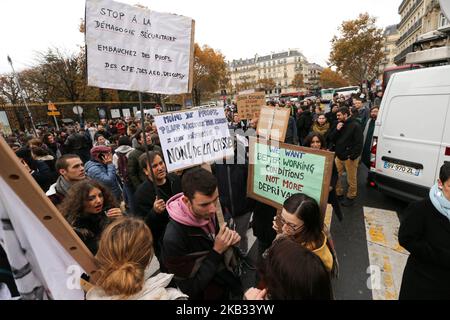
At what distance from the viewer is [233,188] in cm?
306

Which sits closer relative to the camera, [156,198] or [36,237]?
[36,237]

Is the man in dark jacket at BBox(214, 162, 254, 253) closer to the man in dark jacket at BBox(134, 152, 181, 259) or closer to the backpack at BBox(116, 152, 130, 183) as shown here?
the man in dark jacket at BBox(134, 152, 181, 259)

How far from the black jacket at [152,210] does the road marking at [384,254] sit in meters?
2.43

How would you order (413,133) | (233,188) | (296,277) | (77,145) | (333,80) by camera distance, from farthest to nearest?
(333,80) < (77,145) < (413,133) < (233,188) < (296,277)

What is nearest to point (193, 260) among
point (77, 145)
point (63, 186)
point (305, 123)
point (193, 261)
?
point (193, 261)

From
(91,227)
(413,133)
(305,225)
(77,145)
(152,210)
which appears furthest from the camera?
(77,145)

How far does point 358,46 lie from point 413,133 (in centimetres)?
4024

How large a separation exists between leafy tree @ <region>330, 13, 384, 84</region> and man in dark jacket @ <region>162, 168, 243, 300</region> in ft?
140

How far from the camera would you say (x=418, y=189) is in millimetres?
3732

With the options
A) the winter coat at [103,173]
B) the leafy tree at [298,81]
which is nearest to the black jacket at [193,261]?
the winter coat at [103,173]

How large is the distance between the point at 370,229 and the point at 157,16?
13.7 ft

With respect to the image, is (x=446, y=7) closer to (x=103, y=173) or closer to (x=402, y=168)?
(x=402, y=168)
